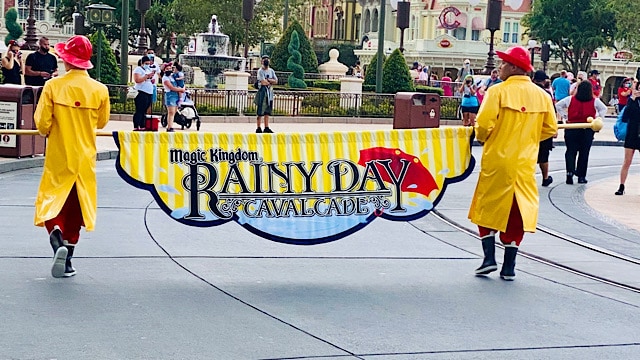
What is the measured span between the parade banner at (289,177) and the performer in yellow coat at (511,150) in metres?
0.41

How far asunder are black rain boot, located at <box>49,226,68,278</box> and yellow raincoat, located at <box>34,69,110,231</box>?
0.42 feet

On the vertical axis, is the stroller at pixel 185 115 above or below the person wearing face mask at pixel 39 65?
below

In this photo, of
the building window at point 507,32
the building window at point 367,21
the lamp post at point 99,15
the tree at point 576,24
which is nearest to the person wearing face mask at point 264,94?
the lamp post at point 99,15

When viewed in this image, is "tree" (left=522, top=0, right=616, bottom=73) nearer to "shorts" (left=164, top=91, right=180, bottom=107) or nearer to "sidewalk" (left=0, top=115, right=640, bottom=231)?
"sidewalk" (left=0, top=115, right=640, bottom=231)

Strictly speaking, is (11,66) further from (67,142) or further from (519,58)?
(519,58)

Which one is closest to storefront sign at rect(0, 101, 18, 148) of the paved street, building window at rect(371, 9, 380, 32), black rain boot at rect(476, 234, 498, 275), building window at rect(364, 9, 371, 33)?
the paved street

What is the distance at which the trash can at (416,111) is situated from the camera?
78.7 ft

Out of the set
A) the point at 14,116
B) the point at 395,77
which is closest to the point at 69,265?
the point at 14,116

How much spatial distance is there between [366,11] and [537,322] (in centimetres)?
8819

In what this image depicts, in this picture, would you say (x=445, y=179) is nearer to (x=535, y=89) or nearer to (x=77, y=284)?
(x=535, y=89)

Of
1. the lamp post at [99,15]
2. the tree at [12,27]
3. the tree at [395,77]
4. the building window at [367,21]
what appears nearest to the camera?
the lamp post at [99,15]

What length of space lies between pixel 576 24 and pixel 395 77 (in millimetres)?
33500

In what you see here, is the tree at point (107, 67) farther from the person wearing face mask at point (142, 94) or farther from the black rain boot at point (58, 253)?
the black rain boot at point (58, 253)

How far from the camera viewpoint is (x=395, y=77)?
1469 inches
